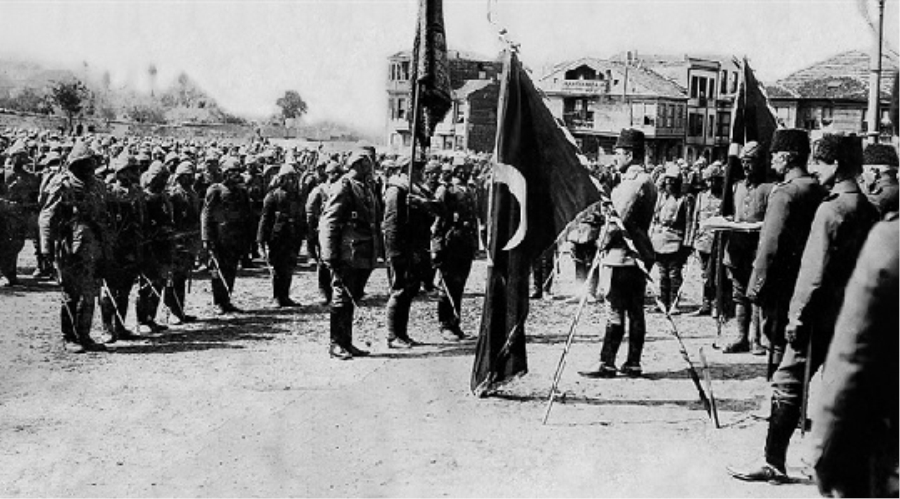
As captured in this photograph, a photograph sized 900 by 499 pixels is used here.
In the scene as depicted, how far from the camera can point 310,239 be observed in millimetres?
14453

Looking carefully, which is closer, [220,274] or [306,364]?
[306,364]

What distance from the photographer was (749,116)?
37.6 feet

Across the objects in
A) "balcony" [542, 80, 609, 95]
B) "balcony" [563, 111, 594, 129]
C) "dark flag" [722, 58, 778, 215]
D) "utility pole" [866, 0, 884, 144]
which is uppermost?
"balcony" [542, 80, 609, 95]

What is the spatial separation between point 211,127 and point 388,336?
2030 inches

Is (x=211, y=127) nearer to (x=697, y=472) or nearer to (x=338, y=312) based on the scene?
(x=338, y=312)

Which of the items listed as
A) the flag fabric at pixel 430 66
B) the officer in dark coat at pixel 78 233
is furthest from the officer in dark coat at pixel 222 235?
the flag fabric at pixel 430 66

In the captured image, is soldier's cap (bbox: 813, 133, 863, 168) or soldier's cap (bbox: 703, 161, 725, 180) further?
soldier's cap (bbox: 703, 161, 725, 180)

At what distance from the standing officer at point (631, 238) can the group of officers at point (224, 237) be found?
2.19 m

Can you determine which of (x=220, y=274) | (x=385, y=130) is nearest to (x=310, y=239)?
(x=220, y=274)

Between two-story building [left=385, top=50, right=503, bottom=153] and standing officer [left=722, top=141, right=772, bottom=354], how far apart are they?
49.5 metres

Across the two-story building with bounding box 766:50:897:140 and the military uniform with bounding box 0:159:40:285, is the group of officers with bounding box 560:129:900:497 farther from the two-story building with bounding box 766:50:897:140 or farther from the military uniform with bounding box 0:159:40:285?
the two-story building with bounding box 766:50:897:140

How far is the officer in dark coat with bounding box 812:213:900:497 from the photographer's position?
317 cm

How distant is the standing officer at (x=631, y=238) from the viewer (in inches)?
343

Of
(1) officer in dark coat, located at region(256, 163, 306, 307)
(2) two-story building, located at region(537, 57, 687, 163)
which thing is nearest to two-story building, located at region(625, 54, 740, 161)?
(2) two-story building, located at region(537, 57, 687, 163)
